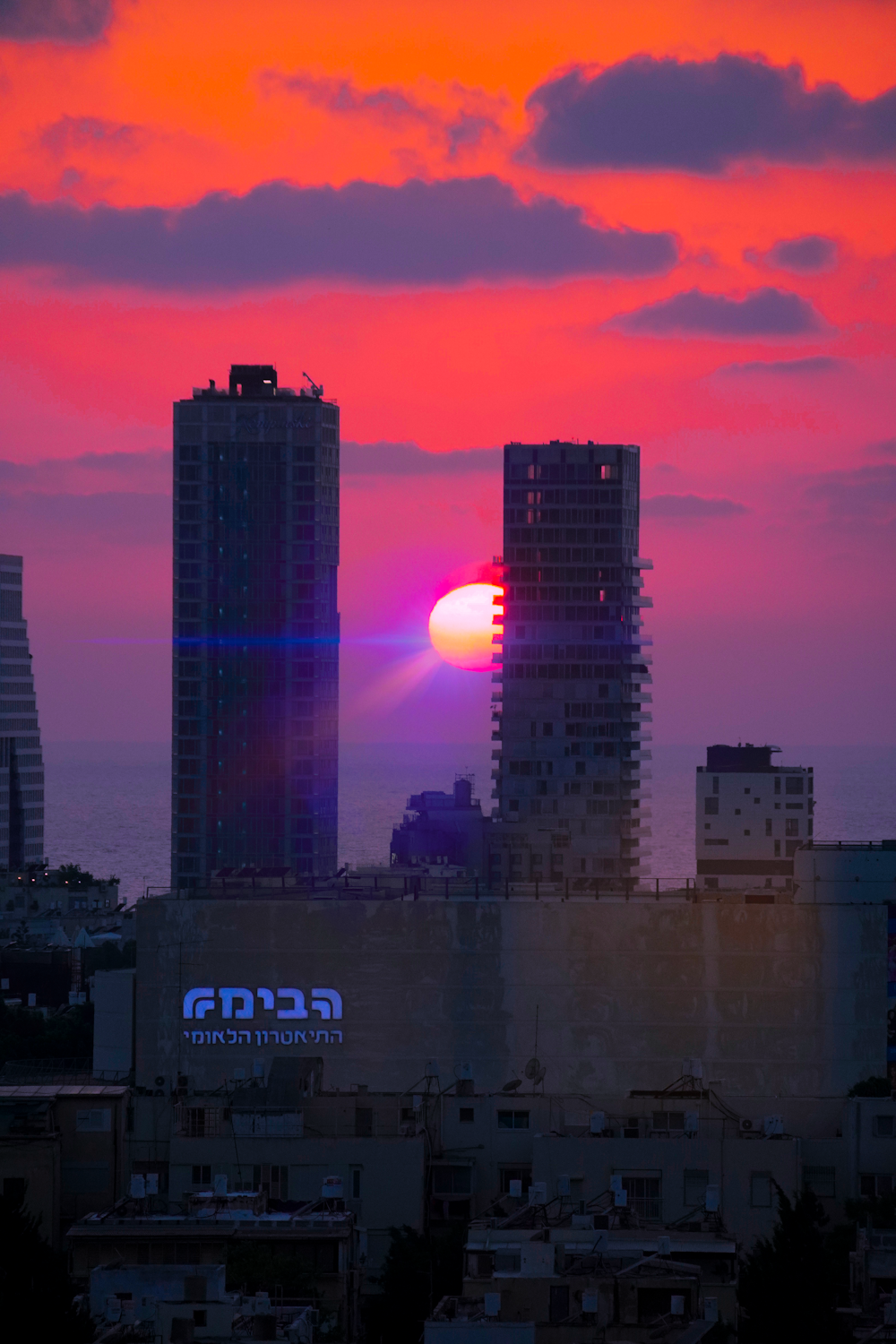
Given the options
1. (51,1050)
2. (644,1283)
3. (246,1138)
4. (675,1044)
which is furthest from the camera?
(51,1050)

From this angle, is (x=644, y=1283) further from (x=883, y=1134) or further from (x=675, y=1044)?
(x=675, y=1044)

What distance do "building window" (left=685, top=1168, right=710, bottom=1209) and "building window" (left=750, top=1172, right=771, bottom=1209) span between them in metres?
1.37

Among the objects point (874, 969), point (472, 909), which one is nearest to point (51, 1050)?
point (472, 909)

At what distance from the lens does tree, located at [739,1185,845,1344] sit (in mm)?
60062

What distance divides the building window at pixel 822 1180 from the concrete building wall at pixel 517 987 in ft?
150

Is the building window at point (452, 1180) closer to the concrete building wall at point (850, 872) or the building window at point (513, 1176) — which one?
the building window at point (513, 1176)

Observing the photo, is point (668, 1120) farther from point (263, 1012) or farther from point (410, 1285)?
point (263, 1012)

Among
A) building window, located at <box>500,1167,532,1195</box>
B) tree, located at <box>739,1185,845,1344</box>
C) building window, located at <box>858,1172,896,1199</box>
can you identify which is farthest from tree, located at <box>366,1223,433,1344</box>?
building window, located at <box>858,1172,896,1199</box>

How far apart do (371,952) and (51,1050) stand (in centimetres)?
1932

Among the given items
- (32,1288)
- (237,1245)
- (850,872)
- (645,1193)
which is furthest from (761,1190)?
(850,872)

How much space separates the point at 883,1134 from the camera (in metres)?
82.4

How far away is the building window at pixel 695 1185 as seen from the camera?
7562cm

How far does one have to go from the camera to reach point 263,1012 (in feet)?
425

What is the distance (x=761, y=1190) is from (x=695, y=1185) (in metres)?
1.84
